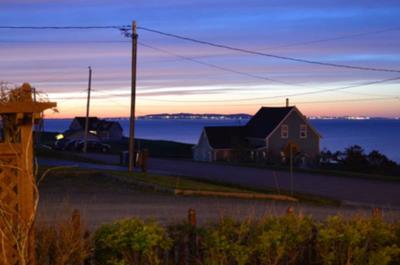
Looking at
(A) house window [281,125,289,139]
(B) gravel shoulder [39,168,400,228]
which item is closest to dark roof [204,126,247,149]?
(A) house window [281,125,289,139]

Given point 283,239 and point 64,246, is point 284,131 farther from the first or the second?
point 64,246

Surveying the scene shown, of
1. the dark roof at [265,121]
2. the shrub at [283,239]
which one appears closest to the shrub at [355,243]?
the shrub at [283,239]

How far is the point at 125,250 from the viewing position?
8.52 meters

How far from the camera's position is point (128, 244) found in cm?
853

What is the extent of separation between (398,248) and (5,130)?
18.2 feet

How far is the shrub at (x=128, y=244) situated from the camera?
27.8 feet

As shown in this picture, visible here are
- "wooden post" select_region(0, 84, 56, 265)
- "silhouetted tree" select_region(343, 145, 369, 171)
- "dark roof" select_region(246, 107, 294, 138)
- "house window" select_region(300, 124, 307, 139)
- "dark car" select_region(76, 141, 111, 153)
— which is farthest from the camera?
"dark car" select_region(76, 141, 111, 153)

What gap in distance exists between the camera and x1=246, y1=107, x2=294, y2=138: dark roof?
64.8 metres

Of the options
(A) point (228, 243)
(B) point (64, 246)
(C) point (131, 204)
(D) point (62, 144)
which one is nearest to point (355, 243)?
(A) point (228, 243)

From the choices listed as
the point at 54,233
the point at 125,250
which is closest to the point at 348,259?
the point at 125,250

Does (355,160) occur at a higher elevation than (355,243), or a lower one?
higher

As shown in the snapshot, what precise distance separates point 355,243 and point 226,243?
1.83 metres

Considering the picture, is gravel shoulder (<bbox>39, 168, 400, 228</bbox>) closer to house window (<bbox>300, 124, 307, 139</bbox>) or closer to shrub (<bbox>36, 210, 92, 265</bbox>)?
shrub (<bbox>36, 210, 92, 265</bbox>)

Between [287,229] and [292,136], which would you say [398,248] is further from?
[292,136]
